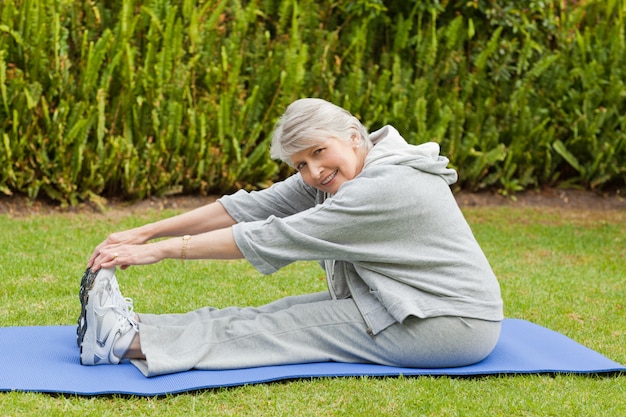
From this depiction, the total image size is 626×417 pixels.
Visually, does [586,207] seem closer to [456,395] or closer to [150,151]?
[150,151]

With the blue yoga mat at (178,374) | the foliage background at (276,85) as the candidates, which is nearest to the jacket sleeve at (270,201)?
the blue yoga mat at (178,374)

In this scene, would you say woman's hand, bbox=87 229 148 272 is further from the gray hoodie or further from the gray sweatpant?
the gray hoodie

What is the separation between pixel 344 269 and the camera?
3.81 meters

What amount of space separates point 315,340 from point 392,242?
1.79 feet

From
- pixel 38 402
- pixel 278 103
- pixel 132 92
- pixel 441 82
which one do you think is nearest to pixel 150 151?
pixel 132 92

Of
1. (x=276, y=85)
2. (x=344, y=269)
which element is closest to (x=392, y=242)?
(x=344, y=269)

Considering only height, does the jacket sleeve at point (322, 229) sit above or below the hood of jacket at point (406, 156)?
below

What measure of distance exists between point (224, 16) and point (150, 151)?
55.2 inches

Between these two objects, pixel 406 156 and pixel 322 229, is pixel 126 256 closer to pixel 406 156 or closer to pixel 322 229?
pixel 322 229

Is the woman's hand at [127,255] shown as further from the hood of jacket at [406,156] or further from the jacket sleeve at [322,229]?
the hood of jacket at [406,156]

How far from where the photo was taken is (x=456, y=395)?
11.5 feet

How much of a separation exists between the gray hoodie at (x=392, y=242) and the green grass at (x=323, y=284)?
336 mm

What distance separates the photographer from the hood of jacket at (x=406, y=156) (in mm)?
3584

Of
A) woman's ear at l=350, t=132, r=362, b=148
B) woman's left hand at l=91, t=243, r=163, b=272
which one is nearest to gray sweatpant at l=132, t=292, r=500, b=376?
woman's left hand at l=91, t=243, r=163, b=272
